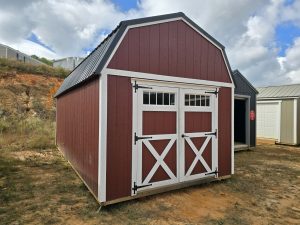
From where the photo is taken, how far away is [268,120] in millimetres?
13055

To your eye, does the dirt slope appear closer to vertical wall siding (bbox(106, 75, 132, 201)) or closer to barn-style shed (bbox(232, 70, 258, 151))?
barn-style shed (bbox(232, 70, 258, 151))

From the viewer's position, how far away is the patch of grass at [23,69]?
17.3 metres

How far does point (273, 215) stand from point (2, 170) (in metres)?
6.75

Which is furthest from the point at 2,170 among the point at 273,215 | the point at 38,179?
the point at 273,215

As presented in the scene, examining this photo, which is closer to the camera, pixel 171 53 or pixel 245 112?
pixel 171 53

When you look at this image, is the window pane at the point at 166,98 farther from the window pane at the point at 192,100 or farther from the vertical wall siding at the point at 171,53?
the window pane at the point at 192,100

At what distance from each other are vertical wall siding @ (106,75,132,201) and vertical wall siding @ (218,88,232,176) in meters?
2.57

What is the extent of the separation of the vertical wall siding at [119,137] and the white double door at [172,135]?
131mm

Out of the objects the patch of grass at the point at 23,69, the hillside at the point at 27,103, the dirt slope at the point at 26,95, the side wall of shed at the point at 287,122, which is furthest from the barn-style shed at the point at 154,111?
the patch of grass at the point at 23,69

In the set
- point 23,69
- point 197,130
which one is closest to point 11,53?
point 23,69

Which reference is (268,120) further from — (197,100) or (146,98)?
(146,98)

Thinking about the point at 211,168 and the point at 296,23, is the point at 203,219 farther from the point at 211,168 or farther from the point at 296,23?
the point at 296,23

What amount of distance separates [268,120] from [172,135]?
10.7 metres

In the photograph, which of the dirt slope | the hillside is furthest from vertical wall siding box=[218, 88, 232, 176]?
the dirt slope
